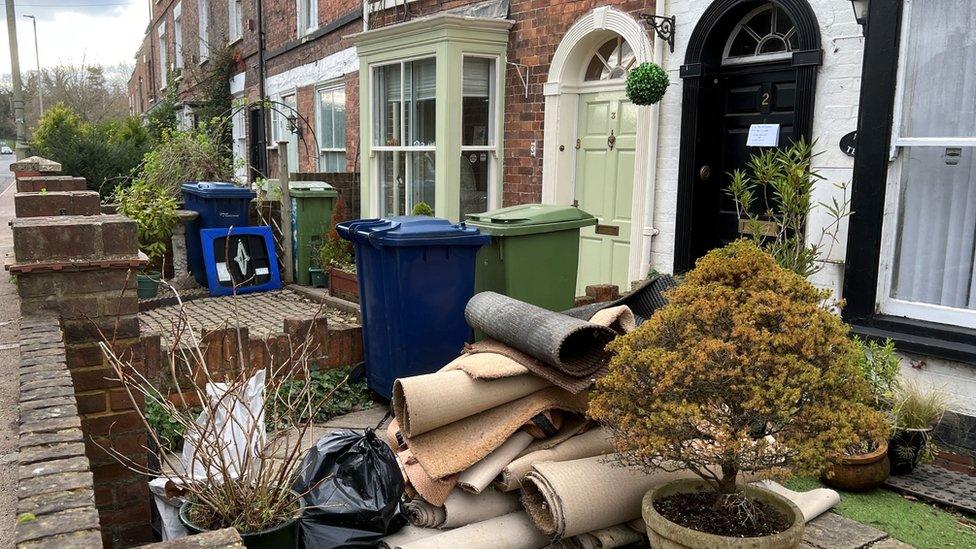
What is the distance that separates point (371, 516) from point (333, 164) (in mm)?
11245

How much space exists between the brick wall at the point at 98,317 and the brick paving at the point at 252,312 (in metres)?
3.86

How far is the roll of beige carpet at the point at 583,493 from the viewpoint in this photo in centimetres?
328

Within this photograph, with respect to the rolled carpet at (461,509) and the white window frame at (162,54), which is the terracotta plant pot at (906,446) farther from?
the white window frame at (162,54)

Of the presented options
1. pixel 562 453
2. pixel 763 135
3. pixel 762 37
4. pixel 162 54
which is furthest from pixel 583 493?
pixel 162 54

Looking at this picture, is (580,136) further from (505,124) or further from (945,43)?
(945,43)

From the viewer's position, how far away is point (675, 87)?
20.9 feet

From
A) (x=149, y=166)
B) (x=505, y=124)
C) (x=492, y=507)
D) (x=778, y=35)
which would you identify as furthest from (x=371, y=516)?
(x=149, y=166)

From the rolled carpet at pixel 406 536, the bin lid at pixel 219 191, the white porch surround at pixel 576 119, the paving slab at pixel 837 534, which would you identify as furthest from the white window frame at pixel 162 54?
the paving slab at pixel 837 534

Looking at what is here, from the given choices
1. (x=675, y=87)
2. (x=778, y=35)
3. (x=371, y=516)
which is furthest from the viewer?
(x=675, y=87)

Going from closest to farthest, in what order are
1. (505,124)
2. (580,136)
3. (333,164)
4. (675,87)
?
(675,87)
(580,136)
(505,124)
(333,164)

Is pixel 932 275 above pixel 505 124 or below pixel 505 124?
below

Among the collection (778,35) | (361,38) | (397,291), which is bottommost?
(397,291)

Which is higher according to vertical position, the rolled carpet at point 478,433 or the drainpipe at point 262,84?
the drainpipe at point 262,84

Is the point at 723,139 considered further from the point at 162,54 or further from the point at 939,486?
the point at 162,54
